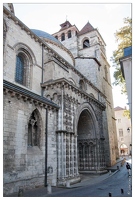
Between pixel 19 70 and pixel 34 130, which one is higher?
pixel 19 70

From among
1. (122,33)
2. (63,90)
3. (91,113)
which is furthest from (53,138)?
(122,33)

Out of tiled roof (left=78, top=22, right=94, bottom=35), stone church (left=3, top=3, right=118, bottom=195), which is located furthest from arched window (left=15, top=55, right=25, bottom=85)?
tiled roof (left=78, top=22, right=94, bottom=35)

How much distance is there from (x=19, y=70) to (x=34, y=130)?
4570 mm

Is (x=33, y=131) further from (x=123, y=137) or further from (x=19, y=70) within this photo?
(x=123, y=137)

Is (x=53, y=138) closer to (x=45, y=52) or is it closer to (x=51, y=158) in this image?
(x=51, y=158)

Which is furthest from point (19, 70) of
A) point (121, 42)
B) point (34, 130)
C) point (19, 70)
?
point (121, 42)

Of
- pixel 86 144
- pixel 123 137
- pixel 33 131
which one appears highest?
pixel 33 131

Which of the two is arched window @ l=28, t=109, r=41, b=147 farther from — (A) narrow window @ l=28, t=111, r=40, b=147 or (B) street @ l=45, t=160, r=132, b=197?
(B) street @ l=45, t=160, r=132, b=197

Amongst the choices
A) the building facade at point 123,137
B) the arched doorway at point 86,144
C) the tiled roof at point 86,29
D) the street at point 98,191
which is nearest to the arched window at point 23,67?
the arched doorway at point 86,144

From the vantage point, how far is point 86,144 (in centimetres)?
1670

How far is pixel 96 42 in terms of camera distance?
2864cm

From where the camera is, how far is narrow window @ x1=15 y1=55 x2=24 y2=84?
12.0m

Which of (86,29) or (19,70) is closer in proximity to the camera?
(19,70)

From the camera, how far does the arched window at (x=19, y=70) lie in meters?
12.0
